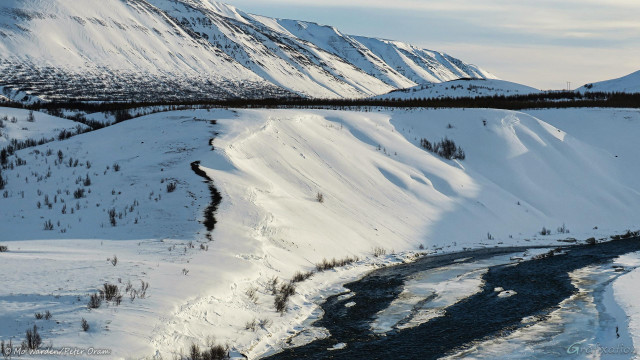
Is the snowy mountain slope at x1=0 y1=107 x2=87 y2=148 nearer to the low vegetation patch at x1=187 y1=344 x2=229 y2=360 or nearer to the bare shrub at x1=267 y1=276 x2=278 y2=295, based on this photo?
the bare shrub at x1=267 y1=276 x2=278 y2=295

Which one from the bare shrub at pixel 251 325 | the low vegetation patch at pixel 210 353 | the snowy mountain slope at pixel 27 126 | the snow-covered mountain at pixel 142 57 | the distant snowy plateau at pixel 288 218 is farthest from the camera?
the snow-covered mountain at pixel 142 57

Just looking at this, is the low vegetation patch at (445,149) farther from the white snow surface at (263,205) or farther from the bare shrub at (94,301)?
the bare shrub at (94,301)

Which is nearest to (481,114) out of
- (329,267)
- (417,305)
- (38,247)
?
(329,267)

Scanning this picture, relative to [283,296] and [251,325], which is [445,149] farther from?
[251,325]

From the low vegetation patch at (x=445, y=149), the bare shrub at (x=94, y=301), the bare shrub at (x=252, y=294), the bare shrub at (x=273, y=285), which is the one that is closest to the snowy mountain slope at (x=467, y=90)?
the low vegetation patch at (x=445, y=149)

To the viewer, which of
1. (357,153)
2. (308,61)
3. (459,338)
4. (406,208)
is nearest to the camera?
(459,338)

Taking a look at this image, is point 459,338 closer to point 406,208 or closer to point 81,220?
point 81,220
